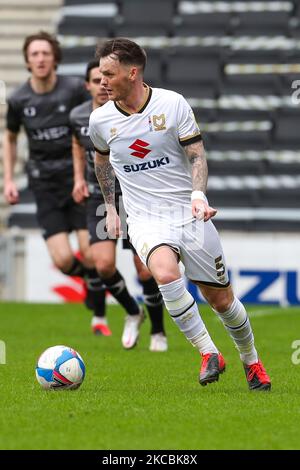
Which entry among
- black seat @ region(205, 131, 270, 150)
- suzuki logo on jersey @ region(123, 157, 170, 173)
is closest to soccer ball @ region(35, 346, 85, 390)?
suzuki logo on jersey @ region(123, 157, 170, 173)

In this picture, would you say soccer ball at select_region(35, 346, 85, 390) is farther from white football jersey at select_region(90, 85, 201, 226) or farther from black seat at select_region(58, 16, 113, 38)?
black seat at select_region(58, 16, 113, 38)

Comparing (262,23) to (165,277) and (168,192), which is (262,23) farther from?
(165,277)

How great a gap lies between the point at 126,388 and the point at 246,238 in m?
8.02

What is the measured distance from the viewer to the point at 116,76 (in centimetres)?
658

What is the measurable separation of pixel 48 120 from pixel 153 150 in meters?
4.35

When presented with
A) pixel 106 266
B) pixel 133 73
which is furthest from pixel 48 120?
pixel 133 73

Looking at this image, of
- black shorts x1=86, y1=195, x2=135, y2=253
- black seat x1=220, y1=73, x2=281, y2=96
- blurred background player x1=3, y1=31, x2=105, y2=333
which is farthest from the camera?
black seat x1=220, y1=73, x2=281, y2=96

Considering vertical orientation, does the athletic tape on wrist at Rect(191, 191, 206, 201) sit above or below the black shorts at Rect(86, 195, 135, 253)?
above

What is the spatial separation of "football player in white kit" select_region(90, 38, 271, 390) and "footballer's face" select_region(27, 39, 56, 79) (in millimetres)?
3863

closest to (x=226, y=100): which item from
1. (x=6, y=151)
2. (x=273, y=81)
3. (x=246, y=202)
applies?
(x=273, y=81)

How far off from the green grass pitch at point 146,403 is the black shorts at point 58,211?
1.17 m

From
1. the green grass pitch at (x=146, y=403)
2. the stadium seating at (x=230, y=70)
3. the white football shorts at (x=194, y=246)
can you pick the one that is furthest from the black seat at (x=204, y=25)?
the white football shorts at (x=194, y=246)

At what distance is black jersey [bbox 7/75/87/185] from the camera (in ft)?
35.6

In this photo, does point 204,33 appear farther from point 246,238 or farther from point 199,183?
point 199,183
